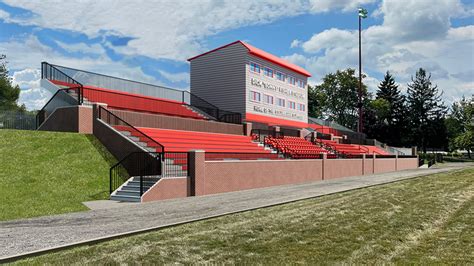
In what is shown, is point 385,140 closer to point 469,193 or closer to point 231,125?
point 231,125

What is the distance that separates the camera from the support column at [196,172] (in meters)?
17.3

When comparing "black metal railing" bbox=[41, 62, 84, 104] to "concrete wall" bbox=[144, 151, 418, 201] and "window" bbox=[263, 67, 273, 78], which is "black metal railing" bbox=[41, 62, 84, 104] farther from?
"window" bbox=[263, 67, 273, 78]

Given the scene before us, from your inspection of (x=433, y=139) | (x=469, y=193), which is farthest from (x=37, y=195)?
(x=433, y=139)

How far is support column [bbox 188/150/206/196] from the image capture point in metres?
17.3

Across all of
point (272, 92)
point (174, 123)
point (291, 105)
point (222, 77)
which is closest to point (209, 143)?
point (174, 123)

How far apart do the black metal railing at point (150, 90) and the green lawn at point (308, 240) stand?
72.8 ft

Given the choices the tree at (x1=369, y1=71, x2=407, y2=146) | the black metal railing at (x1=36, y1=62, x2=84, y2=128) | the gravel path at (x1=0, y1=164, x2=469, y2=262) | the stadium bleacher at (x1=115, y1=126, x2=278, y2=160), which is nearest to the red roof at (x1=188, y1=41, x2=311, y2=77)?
the stadium bleacher at (x1=115, y1=126, x2=278, y2=160)

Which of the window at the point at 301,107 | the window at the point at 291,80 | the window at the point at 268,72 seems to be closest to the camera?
the window at the point at 268,72

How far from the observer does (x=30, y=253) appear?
24.0 feet

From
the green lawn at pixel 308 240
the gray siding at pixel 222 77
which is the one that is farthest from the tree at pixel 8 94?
the green lawn at pixel 308 240

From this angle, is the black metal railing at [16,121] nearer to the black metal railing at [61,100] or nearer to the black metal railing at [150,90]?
the black metal railing at [61,100]

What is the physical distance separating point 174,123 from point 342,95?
2392 inches

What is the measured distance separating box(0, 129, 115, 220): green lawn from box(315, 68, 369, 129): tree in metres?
67.0

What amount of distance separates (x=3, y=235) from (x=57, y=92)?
16699mm
